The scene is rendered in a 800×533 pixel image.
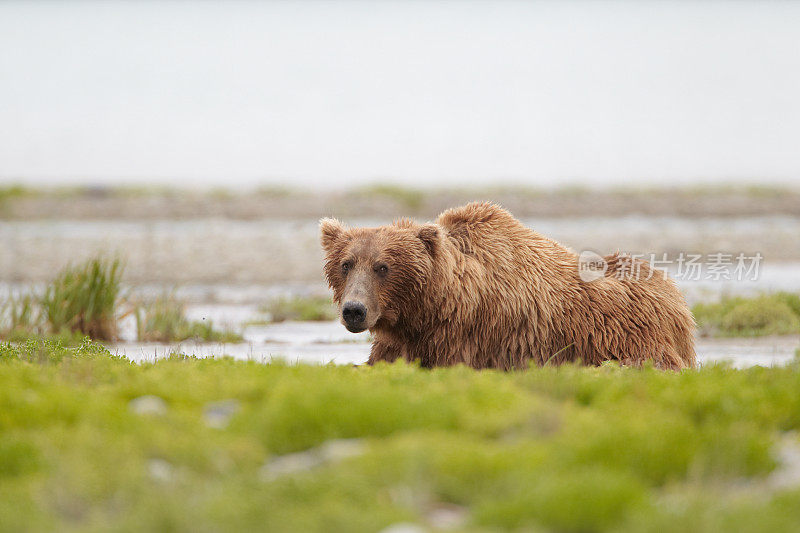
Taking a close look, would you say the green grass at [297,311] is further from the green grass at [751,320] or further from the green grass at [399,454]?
the green grass at [399,454]

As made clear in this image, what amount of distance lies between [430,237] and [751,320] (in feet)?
23.7

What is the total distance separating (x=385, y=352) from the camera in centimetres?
759

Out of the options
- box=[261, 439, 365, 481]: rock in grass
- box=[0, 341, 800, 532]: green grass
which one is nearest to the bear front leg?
box=[0, 341, 800, 532]: green grass

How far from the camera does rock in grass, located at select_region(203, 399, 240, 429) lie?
4.57 m

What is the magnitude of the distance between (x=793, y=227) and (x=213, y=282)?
2147cm

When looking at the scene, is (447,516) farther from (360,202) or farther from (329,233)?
(360,202)

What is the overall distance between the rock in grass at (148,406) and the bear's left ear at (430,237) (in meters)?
2.98

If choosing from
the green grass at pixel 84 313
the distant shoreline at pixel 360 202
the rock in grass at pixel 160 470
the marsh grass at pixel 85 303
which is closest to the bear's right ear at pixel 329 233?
the green grass at pixel 84 313

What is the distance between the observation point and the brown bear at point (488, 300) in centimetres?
726

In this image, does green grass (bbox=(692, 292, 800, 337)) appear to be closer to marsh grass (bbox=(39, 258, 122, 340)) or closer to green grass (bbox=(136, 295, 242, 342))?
green grass (bbox=(136, 295, 242, 342))

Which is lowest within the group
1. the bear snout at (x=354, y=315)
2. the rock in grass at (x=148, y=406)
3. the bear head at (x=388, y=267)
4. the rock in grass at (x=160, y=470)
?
the rock in grass at (x=160, y=470)

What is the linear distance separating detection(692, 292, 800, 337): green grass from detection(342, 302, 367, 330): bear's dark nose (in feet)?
23.6

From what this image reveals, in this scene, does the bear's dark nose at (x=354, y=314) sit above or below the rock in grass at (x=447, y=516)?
above

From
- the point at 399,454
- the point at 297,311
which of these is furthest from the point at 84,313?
the point at 399,454
